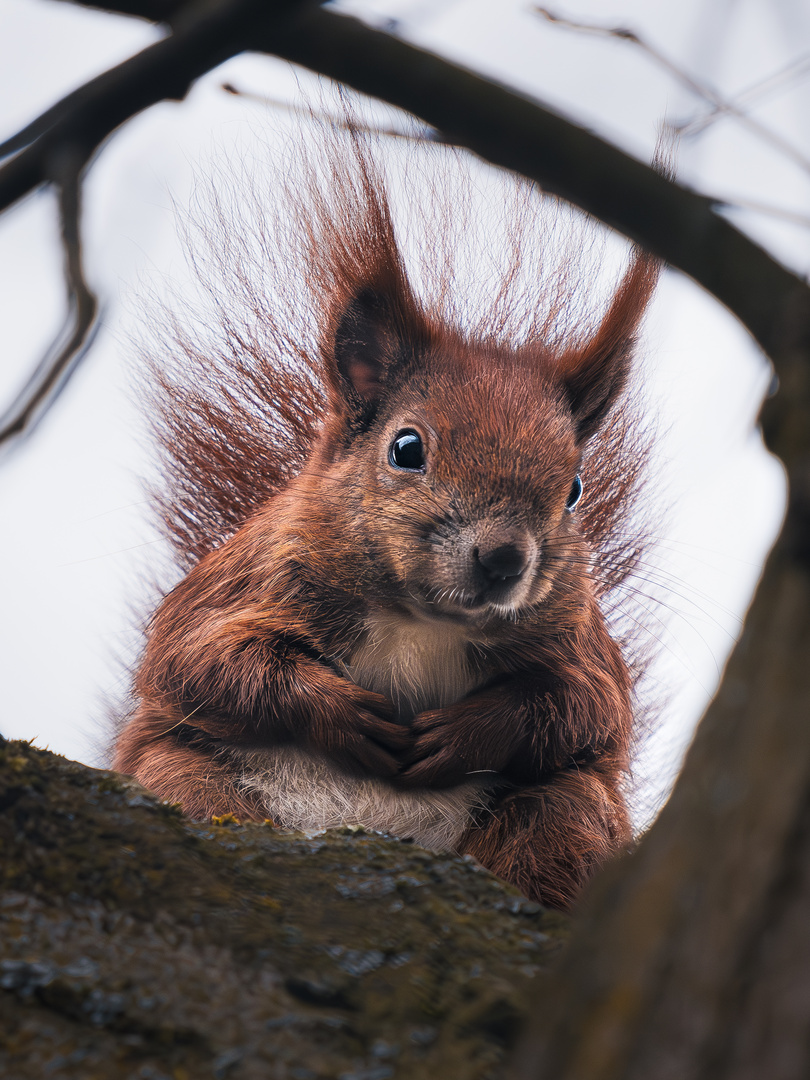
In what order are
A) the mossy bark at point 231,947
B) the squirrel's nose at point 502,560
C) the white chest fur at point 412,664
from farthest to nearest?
1. the white chest fur at point 412,664
2. the squirrel's nose at point 502,560
3. the mossy bark at point 231,947

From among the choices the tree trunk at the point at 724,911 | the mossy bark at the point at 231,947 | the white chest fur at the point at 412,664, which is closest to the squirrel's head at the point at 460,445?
the white chest fur at the point at 412,664

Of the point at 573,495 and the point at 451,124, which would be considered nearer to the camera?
the point at 451,124

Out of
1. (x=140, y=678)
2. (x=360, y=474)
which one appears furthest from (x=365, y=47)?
(x=140, y=678)

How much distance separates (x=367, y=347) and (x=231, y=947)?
1.38 metres

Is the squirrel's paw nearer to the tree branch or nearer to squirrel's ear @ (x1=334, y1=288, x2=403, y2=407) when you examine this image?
squirrel's ear @ (x1=334, y1=288, x2=403, y2=407)

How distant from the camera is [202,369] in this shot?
2664mm

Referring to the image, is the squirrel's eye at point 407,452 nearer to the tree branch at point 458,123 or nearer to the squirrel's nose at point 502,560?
the squirrel's nose at point 502,560

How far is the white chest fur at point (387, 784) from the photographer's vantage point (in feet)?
5.78

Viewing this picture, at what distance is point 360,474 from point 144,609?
46.5 inches

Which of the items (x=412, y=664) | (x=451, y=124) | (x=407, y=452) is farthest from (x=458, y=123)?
(x=412, y=664)

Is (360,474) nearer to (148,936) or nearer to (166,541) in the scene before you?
(166,541)

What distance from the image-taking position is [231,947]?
821 millimetres

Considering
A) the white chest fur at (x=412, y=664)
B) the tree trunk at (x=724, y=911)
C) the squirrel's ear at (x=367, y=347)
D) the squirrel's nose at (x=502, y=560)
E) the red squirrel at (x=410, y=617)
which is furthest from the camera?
the squirrel's ear at (x=367, y=347)

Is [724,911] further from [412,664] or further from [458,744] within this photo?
[412,664]
